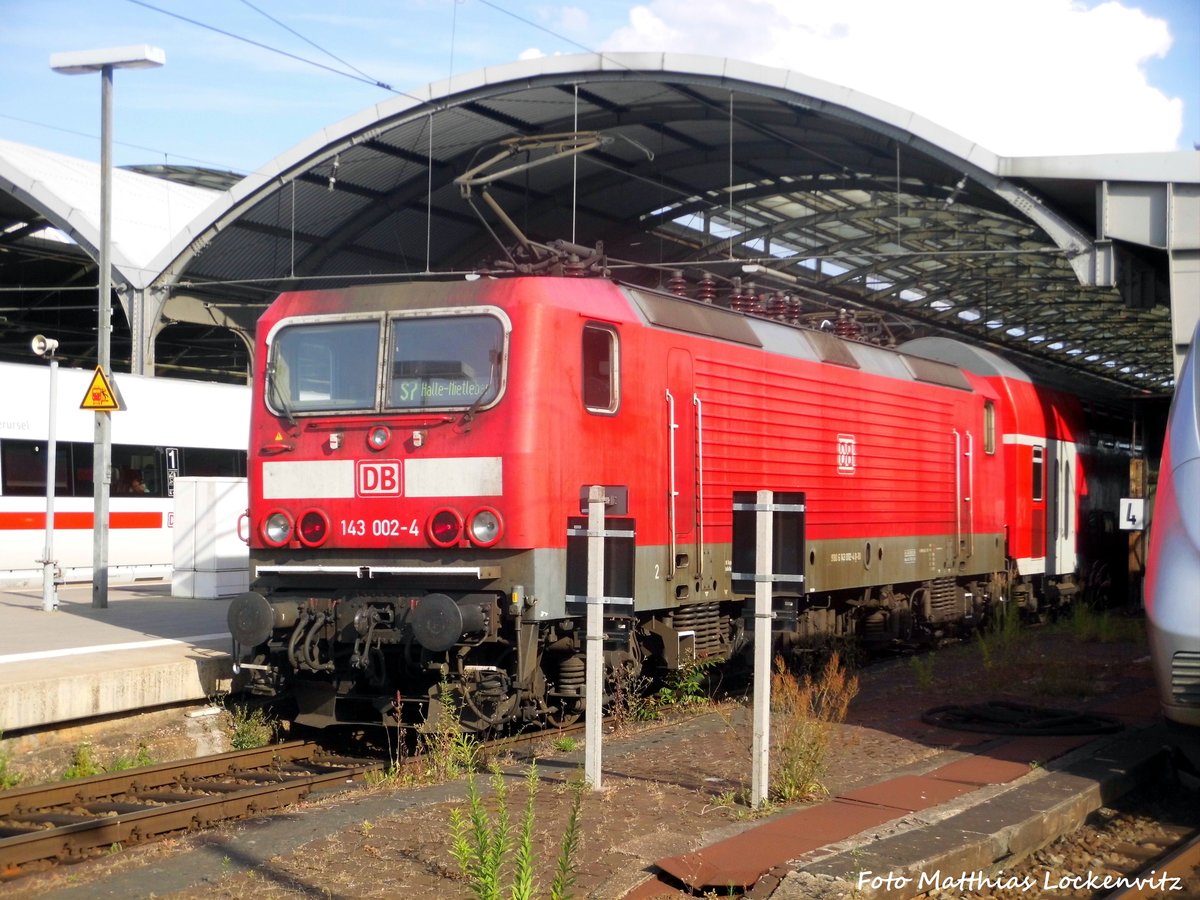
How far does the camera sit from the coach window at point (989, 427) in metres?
17.5

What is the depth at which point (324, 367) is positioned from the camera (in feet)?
34.4

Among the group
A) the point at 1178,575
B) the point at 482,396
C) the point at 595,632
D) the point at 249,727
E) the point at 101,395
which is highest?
the point at 101,395

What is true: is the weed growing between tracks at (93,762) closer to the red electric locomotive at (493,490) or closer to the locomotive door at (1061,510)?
the red electric locomotive at (493,490)

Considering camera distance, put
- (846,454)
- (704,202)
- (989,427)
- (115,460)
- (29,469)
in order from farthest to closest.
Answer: (704,202) → (115,460) → (29,469) → (989,427) → (846,454)

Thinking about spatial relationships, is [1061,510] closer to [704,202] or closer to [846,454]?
[846,454]

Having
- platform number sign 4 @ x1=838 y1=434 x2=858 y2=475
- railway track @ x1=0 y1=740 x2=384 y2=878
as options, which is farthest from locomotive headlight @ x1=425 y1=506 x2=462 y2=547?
platform number sign 4 @ x1=838 y1=434 x2=858 y2=475

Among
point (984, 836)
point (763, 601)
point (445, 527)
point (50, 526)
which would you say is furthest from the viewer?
point (50, 526)

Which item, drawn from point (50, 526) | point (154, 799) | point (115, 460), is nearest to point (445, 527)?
point (154, 799)

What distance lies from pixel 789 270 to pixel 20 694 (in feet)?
87.7

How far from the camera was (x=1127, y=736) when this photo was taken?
965cm

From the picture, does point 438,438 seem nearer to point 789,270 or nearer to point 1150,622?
point 1150,622

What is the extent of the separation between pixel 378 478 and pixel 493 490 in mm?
990

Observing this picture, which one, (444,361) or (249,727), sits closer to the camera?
(444,361)

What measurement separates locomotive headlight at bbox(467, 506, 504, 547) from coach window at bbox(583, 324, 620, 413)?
120 cm
